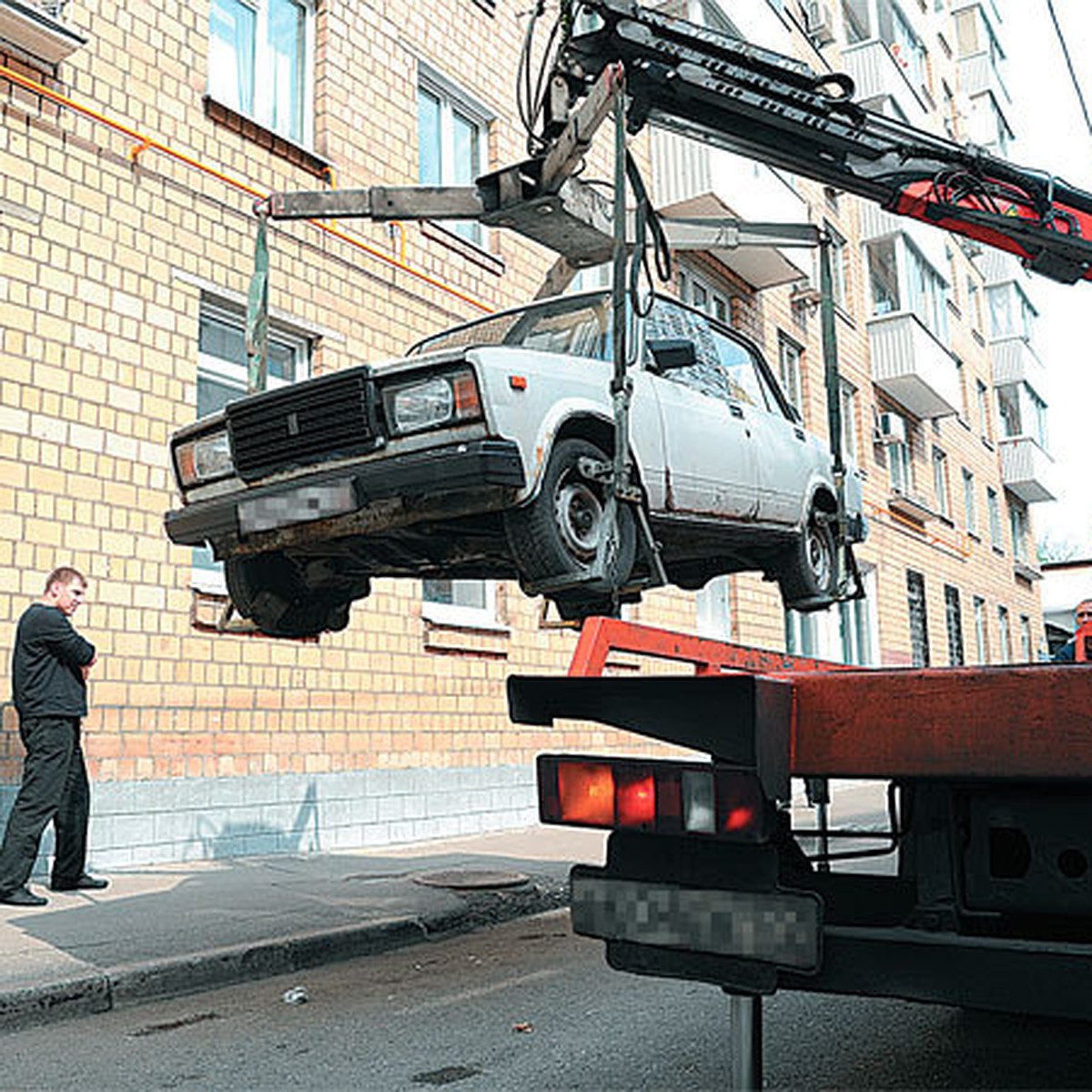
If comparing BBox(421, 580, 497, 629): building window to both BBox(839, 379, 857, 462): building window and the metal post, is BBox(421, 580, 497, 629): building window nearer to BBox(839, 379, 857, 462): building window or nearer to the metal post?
the metal post

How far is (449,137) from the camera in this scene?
12352 mm

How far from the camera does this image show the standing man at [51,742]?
6.43 m

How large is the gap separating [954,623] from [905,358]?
631cm

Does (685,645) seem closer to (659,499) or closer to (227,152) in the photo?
(659,499)

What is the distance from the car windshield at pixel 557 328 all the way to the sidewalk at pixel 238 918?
2.86 m

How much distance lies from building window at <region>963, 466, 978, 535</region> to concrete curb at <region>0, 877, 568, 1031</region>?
22152 mm

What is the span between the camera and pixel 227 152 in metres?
9.58

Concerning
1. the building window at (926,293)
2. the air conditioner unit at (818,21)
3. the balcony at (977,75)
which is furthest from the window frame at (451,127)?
the balcony at (977,75)

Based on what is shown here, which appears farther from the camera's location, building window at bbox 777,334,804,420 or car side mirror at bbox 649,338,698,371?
building window at bbox 777,334,804,420

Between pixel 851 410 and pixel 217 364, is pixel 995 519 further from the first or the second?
pixel 217 364

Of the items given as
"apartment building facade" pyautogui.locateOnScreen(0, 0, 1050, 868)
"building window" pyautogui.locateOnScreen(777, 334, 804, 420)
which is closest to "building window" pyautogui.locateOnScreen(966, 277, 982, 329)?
"building window" pyautogui.locateOnScreen(777, 334, 804, 420)

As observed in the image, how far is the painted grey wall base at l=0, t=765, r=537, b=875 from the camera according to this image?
7.92m

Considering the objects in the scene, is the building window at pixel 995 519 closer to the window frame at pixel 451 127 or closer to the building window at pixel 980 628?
the building window at pixel 980 628

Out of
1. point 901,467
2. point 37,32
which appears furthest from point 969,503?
point 37,32
